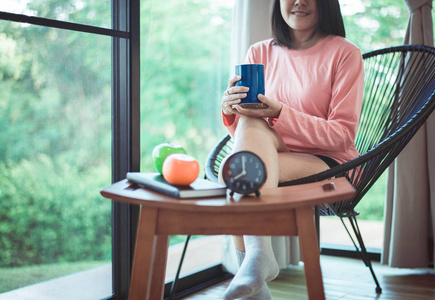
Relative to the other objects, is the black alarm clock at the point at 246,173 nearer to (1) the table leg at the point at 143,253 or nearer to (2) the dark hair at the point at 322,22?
(1) the table leg at the point at 143,253

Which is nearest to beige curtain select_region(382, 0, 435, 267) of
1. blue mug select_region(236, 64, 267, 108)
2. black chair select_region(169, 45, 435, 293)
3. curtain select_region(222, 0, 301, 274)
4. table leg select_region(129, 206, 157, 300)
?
black chair select_region(169, 45, 435, 293)

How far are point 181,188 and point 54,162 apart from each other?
594 mm

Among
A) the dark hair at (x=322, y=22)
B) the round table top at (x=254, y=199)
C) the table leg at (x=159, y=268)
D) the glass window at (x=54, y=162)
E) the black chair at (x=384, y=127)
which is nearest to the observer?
the round table top at (x=254, y=199)

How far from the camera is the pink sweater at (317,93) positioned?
1605mm

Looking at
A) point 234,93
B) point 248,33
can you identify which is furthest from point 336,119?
point 248,33

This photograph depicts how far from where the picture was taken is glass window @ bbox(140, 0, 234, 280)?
220cm

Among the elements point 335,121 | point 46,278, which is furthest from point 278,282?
point 46,278

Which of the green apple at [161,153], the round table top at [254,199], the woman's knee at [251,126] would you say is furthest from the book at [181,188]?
the woman's knee at [251,126]

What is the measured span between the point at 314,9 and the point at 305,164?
23.7 inches

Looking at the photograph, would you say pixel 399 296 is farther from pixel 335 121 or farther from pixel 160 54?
pixel 160 54

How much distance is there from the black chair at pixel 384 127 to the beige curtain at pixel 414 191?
18 cm

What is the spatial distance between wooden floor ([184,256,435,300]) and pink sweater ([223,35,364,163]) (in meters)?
0.58

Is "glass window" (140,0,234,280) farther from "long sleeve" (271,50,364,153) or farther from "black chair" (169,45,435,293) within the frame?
"long sleeve" (271,50,364,153)

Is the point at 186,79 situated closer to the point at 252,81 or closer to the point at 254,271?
the point at 252,81
